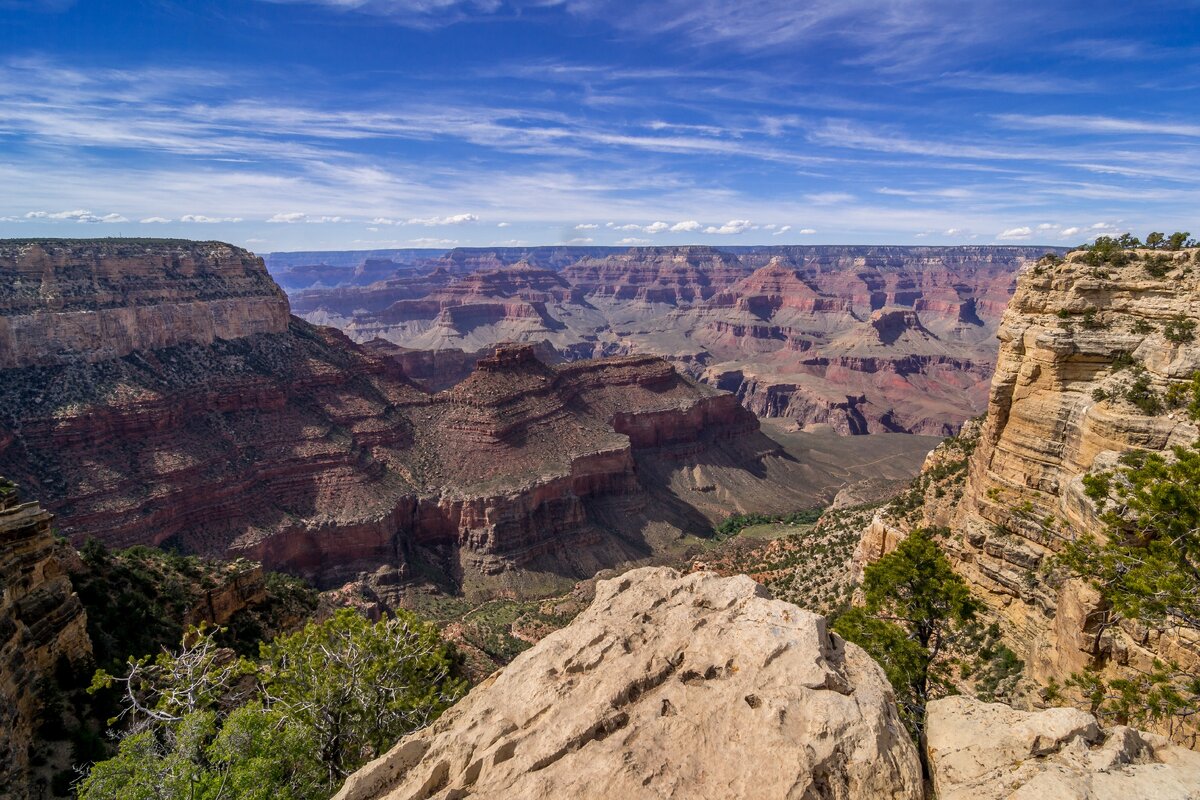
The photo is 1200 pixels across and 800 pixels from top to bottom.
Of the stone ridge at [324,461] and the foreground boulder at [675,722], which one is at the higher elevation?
the foreground boulder at [675,722]

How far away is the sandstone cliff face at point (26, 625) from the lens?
1786cm

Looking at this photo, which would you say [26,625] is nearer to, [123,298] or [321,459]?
[321,459]

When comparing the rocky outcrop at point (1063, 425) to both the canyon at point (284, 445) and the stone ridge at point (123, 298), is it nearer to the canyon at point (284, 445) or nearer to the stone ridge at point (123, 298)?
the canyon at point (284, 445)

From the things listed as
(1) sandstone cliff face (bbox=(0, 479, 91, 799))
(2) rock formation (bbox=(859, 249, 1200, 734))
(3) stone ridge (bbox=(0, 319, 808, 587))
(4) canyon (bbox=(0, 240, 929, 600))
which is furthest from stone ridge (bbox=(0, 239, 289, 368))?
(2) rock formation (bbox=(859, 249, 1200, 734))

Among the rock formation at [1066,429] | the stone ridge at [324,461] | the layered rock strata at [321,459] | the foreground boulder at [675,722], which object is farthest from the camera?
the layered rock strata at [321,459]

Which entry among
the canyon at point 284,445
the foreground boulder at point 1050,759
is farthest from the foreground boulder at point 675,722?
the canyon at point 284,445

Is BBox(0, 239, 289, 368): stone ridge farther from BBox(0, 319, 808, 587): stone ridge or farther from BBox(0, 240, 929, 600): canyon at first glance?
BBox(0, 319, 808, 587): stone ridge

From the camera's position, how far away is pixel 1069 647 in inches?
852

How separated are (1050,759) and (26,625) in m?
28.9

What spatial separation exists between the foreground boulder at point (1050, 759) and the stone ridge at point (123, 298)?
273 ft

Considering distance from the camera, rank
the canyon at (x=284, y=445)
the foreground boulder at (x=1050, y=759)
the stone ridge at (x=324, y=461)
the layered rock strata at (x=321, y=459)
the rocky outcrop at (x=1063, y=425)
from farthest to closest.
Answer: the canyon at (x=284, y=445)
the layered rock strata at (x=321, y=459)
the stone ridge at (x=324, y=461)
the rocky outcrop at (x=1063, y=425)
the foreground boulder at (x=1050, y=759)

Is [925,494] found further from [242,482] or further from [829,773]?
[242,482]

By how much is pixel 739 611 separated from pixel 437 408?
77.1 meters

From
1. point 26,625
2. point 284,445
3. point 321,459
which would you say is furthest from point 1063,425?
point 284,445
